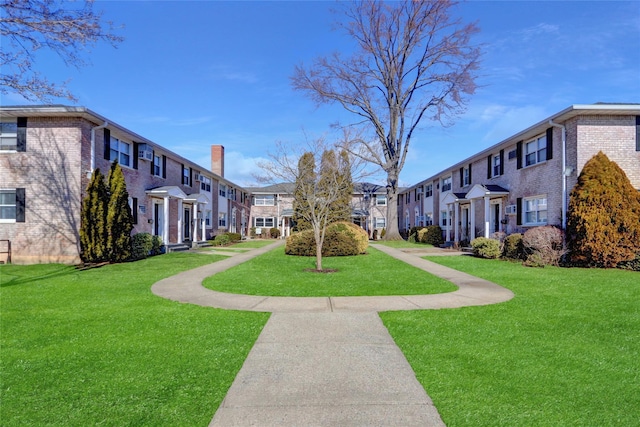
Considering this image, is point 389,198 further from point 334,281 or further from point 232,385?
point 232,385

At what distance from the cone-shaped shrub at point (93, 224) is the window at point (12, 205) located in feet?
9.83

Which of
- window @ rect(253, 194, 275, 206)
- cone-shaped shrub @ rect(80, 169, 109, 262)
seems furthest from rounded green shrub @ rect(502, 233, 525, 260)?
window @ rect(253, 194, 275, 206)

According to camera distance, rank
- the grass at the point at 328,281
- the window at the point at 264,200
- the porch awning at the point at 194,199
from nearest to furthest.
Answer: the grass at the point at 328,281, the porch awning at the point at 194,199, the window at the point at 264,200

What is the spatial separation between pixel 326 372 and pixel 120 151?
653 inches

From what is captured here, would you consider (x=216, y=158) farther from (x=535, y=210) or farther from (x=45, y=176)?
(x=535, y=210)

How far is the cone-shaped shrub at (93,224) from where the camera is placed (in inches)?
536

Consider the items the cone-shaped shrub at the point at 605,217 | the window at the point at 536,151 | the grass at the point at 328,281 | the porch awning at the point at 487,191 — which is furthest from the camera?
the porch awning at the point at 487,191

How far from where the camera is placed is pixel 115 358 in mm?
4355

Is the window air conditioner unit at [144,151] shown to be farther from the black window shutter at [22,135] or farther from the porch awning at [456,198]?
the porch awning at [456,198]

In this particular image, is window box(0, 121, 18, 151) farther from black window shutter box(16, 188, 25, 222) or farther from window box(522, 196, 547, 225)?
window box(522, 196, 547, 225)

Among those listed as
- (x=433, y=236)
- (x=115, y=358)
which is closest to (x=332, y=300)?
(x=115, y=358)

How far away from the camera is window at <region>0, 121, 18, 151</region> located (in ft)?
48.6

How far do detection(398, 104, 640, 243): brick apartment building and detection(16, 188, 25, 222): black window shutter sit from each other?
19988 mm

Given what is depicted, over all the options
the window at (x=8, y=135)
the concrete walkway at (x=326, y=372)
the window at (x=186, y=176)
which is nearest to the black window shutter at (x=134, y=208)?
the window at (x=8, y=135)
